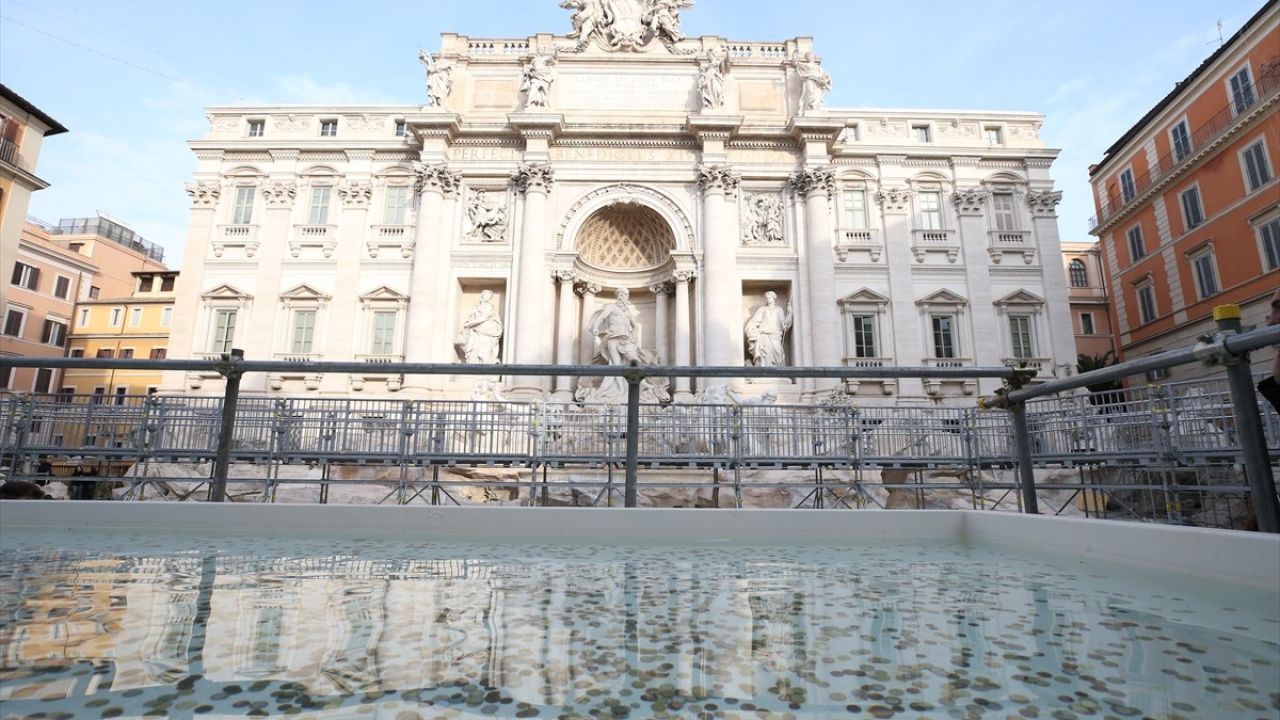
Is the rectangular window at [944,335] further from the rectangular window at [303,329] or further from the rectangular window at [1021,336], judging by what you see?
the rectangular window at [303,329]

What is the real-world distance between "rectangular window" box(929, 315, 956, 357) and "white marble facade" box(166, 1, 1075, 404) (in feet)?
0.23

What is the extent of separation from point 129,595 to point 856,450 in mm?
8715

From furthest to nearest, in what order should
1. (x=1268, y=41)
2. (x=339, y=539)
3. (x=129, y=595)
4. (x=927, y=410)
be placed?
(x=1268, y=41)
(x=927, y=410)
(x=339, y=539)
(x=129, y=595)

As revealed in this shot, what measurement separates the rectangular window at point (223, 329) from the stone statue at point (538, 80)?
12422 mm

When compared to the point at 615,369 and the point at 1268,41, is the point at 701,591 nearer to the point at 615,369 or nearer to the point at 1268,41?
the point at 615,369

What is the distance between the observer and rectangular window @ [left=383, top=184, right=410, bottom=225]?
70.4ft

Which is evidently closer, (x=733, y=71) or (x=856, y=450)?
(x=856, y=450)

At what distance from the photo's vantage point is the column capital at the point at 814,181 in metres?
20.7

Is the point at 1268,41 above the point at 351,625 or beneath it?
above

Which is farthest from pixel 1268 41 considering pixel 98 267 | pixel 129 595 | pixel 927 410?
pixel 98 267

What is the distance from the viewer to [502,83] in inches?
871

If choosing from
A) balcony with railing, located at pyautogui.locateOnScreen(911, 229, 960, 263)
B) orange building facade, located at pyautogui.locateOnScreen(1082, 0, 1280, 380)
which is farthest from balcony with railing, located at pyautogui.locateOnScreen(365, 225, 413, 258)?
orange building facade, located at pyautogui.locateOnScreen(1082, 0, 1280, 380)

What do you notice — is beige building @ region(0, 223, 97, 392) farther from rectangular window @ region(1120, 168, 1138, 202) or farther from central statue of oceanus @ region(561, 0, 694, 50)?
rectangular window @ region(1120, 168, 1138, 202)

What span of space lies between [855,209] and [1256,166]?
43.6 ft
